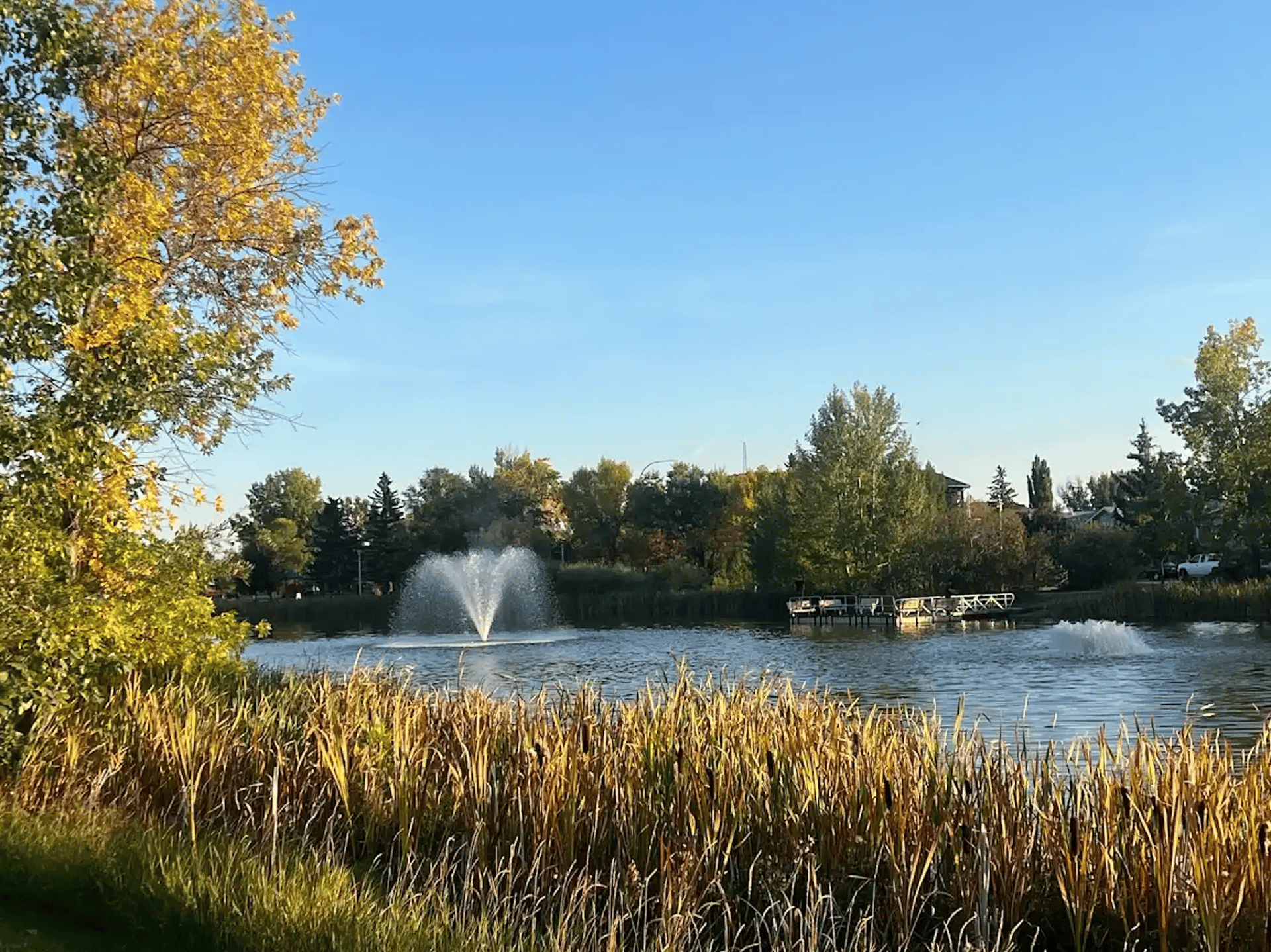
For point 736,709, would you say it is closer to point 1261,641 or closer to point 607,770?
point 607,770

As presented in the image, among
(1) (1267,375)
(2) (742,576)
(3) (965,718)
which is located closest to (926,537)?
(2) (742,576)

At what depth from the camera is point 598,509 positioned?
83.2 m

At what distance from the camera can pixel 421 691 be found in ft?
33.7

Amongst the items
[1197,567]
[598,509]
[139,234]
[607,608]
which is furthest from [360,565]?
[139,234]

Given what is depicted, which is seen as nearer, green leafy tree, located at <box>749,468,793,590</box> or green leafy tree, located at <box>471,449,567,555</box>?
green leafy tree, located at <box>749,468,793,590</box>

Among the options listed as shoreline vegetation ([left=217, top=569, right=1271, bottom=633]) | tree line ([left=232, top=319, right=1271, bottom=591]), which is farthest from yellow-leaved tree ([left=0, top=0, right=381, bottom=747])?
shoreline vegetation ([left=217, top=569, right=1271, bottom=633])

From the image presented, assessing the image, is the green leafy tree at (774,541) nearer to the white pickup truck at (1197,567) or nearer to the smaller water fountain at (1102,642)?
the white pickup truck at (1197,567)

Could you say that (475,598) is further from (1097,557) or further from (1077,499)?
(1077,499)

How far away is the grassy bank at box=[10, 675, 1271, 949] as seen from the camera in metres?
5.32

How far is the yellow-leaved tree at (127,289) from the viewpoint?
8547mm

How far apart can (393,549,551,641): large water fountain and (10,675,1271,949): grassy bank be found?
3822 centimetres

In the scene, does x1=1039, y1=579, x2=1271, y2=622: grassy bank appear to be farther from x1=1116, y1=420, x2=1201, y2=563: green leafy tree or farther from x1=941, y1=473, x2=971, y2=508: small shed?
x1=941, y1=473, x2=971, y2=508: small shed

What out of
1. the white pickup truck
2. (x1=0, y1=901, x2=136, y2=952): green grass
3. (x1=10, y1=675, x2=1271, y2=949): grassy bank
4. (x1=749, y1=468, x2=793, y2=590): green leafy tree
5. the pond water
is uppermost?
(x1=749, y1=468, x2=793, y2=590): green leafy tree

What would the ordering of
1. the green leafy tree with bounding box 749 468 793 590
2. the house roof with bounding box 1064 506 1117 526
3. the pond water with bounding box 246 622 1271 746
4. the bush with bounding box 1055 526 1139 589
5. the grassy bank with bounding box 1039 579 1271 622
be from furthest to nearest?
1. the house roof with bounding box 1064 506 1117 526
2. the green leafy tree with bounding box 749 468 793 590
3. the bush with bounding box 1055 526 1139 589
4. the grassy bank with bounding box 1039 579 1271 622
5. the pond water with bounding box 246 622 1271 746
